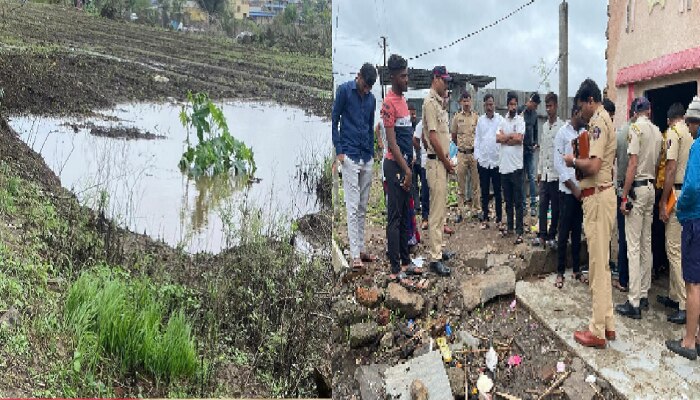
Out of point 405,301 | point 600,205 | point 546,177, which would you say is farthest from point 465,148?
point 405,301

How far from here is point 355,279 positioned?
299 cm

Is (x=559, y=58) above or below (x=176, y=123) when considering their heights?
above

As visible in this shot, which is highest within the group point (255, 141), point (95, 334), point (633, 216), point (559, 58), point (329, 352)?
point (559, 58)

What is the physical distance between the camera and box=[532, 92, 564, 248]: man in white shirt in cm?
296

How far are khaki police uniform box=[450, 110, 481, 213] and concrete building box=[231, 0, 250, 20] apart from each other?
1.27 metres

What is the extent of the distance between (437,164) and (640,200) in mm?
968

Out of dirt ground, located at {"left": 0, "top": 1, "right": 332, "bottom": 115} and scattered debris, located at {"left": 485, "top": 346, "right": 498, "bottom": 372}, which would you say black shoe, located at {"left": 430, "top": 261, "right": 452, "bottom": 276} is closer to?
scattered debris, located at {"left": 485, "top": 346, "right": 498, "bottom": 372}

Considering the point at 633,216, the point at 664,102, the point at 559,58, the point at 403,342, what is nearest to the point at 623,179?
the point at 633,216

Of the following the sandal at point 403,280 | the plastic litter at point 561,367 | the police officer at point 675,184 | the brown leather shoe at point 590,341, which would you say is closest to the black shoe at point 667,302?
the police officer at point 675,184

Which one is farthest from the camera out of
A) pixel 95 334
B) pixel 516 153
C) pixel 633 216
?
pixel 516 153

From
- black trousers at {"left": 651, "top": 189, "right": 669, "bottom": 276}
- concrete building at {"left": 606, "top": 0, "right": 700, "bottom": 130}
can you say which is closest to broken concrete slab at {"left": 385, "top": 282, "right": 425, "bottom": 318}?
black trousers at {"left": 651, "top": 189, "right": 669, "bottom": 276}

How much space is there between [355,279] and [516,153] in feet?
3.42

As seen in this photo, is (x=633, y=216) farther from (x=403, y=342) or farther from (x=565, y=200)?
(x=403, y=342)

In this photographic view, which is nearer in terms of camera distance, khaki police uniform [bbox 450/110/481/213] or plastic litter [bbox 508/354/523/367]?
plastic litter [bbox 508/354/523/367]
